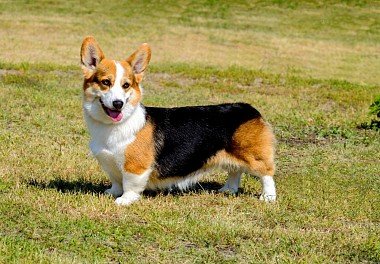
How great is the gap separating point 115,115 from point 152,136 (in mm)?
470

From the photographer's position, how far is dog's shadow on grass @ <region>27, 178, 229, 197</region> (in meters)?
6.87

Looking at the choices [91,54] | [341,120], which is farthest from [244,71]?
[91,54]

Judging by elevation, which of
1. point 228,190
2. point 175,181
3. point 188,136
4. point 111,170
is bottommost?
point 228,190

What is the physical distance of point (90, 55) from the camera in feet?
20.9

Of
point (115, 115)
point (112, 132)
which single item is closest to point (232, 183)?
point (112, 132)

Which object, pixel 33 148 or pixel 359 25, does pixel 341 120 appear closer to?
pixel 33 148

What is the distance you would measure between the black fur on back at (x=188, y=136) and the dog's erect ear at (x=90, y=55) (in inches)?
26.4

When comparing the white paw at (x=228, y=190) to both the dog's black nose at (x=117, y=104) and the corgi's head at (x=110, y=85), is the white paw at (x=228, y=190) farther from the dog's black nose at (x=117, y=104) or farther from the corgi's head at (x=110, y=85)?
the dog's black nose at (x=117, y=104)

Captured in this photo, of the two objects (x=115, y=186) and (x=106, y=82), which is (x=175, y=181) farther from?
(x=106, y=82)

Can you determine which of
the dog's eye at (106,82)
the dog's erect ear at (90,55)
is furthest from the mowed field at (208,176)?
the dog's erect ear at (90,55)

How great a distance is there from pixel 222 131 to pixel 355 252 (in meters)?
1.85

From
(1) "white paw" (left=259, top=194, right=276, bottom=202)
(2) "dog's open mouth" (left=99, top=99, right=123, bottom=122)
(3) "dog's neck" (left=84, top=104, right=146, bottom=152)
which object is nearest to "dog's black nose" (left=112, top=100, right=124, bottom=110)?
(2) "dog's open mouth" (left=99, top=99, right=123, bottom=122)

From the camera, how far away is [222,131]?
22.0 feet

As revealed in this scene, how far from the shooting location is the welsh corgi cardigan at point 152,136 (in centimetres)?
622
